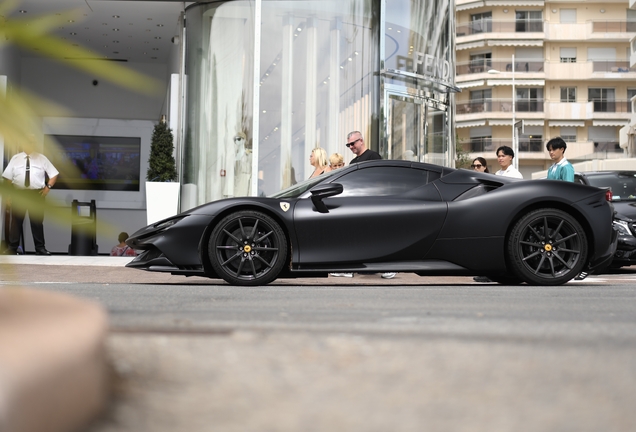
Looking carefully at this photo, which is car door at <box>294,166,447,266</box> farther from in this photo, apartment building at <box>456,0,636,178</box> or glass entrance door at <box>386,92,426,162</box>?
apartment building at <box>456,0,636,178</box>

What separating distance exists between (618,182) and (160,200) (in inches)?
290

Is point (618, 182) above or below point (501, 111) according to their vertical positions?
below

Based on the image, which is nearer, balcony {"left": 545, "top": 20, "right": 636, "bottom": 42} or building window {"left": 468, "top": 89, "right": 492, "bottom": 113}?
balcony {"left": 545, "top": 20, "right": 636, "bottom": 42}

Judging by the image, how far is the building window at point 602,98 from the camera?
224ft

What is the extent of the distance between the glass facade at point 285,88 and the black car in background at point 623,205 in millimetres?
3566

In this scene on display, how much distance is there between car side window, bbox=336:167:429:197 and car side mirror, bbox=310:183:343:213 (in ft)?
0.56

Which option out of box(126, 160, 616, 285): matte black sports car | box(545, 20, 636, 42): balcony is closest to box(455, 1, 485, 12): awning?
A: box(545, 20, 636, 42): balcony

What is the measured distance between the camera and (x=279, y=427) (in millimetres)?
1485

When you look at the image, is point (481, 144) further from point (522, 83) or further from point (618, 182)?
point (618, 182)

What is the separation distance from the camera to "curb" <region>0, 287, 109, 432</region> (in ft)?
3.89

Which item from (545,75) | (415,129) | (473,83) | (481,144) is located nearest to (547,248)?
(415,129)

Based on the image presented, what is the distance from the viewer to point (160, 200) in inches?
581

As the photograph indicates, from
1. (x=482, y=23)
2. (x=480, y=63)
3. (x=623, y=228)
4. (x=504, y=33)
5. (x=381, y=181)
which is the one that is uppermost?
(x=482, y=23)

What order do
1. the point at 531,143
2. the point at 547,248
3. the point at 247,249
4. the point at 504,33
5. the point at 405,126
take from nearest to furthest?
1. the point at 247,249
2. the point at 547,248
3. the point at 405,126
4. the point at 504,33
5. the point at 531,143
